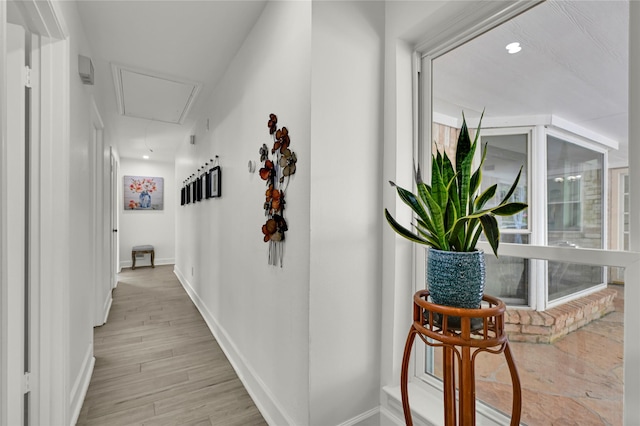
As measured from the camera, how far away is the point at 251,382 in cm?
197

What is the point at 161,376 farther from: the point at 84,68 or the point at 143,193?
the point at 143,193

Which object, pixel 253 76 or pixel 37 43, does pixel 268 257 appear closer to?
pixel 253 76

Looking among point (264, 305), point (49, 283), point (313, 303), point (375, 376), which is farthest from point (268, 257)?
point (49, 283)

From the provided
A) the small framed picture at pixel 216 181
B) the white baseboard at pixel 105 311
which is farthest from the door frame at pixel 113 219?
the small framed picture at pixel 216 181

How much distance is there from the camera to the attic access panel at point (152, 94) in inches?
107

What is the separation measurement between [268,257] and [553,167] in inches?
54.5

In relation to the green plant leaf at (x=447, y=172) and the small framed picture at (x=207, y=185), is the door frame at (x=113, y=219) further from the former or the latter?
the green plant leaf at (x=447, y=172)

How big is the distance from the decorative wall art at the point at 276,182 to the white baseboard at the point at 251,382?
756mm

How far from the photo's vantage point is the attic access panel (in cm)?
273

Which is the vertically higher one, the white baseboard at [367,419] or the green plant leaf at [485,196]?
the green plant leaf at [485,196]

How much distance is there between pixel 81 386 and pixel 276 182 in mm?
1768

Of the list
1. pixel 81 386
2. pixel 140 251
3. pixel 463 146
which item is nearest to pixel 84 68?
pixel 81 386

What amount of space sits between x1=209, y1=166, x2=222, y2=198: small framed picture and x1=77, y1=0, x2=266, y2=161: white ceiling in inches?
32.7

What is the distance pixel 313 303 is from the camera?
4.50 feet
